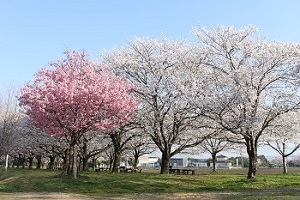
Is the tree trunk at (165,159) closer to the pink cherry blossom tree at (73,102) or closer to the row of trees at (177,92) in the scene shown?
the row of trees at (177,92)

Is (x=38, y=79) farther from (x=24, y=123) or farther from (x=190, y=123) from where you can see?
(x=24, y=123)

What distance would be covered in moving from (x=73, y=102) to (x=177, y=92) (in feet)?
29.3

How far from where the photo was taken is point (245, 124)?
2205 cm

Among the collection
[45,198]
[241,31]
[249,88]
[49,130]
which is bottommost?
[45,198]

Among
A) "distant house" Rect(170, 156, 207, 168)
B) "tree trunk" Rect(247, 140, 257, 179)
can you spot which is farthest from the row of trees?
"distant house" Rect(170, 156, 207, 168)

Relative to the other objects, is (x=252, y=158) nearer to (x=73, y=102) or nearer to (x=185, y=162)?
(x=73, y=102)

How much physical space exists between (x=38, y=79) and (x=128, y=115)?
6.65 m

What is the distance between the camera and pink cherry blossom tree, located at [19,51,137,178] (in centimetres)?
2152

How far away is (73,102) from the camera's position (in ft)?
70.4

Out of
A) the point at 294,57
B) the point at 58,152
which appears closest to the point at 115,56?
Answer: the point at 294,57

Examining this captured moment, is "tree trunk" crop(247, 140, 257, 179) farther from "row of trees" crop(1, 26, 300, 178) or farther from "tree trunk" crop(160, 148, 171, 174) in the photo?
"tree trunk" crop(160, 148, 171, 174)

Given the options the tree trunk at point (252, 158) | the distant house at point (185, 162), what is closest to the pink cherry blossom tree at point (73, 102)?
the tree trunk at point (252, 158)

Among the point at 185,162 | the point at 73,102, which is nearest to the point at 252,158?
→ the point at 73,102

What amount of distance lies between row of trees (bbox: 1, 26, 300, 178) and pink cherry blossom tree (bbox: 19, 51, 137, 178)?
0.20ft
